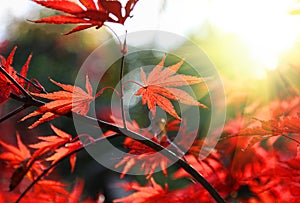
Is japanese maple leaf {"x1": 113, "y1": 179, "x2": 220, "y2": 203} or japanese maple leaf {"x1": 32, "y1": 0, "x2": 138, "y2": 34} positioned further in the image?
japanese maple leaf {"x1": 113, "y1": 179, "x2": 220, "y2": 203}

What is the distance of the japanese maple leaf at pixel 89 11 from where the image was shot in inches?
17.5

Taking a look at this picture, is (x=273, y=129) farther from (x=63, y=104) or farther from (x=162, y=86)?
(x=63, y=104)

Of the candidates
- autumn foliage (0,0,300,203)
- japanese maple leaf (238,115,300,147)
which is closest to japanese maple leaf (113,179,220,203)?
autumn foliage (0,0,300,203)

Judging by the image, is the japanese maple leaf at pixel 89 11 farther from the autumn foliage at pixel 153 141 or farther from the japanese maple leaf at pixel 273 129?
the japanese maple leaf at pixel 273 129

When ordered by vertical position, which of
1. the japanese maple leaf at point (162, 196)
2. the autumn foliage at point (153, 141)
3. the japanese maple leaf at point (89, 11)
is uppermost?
the japanese maple leaf at point (89, 11)

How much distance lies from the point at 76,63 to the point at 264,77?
1899 mm

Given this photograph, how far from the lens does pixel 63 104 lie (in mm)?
506

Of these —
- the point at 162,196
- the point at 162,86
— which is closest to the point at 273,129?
the point at 162,86

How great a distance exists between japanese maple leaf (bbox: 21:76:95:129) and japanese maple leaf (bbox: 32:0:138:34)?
0.08 metres

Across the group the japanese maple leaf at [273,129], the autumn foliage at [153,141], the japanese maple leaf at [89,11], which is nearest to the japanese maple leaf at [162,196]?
the autumn foliage at [153,141]

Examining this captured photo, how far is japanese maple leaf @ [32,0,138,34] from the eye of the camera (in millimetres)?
445

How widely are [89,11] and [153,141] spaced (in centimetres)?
23

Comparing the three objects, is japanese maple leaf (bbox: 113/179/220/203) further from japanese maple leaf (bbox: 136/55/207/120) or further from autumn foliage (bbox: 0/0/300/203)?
japanese maple leaf (bbox: 136/55/207/120)

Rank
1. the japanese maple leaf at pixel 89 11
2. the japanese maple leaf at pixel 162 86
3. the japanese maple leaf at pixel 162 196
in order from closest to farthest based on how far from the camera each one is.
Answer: the japanese maple leaf at pixel 89 11 → the japanese maple leaf at pixel 162 86 → the japanese maple leaf at pixel 162 196
